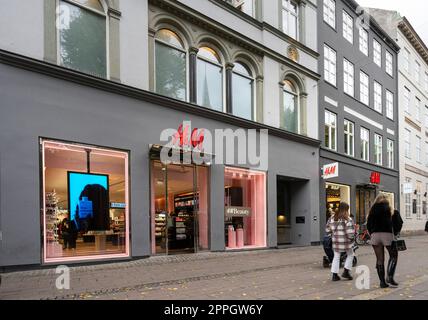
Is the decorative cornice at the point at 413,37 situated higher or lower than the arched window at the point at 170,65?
higher

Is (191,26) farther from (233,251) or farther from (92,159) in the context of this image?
(233,251)

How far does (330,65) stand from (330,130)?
11.2 feet

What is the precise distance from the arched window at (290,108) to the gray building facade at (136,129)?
136 millimetres

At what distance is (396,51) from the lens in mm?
30391

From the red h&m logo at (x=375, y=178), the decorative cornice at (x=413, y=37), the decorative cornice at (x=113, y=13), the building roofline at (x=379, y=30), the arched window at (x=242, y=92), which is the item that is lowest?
the red h&m logo at (x=375, y=178)

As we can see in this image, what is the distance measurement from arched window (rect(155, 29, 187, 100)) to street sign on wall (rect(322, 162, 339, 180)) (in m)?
8.58

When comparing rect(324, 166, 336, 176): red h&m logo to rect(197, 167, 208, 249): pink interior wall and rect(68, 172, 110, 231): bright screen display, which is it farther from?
rect(68, 172, 110, 231): bright screen display

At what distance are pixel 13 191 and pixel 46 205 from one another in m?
1.06

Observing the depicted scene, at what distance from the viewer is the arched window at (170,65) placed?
13242 mm

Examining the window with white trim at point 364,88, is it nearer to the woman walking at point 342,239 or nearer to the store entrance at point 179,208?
the store entrance at point 179,208

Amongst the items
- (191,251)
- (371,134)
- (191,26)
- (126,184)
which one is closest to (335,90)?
(371,134)

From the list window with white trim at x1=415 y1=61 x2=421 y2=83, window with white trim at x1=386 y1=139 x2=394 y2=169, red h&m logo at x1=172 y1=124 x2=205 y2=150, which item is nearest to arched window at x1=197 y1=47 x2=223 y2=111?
red h&m logo at x1=172 y1=124 x2=205 y2=150

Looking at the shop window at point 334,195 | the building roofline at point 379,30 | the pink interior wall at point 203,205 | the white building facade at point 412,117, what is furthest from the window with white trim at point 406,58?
the pink interior wall at point 203,205

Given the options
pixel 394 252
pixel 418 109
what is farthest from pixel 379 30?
pixel 394 252
